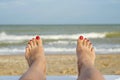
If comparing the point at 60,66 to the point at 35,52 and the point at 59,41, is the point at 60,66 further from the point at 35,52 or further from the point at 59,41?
the point at 59,41

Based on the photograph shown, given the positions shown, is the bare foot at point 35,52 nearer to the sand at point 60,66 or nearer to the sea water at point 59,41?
the sand at point 60,66

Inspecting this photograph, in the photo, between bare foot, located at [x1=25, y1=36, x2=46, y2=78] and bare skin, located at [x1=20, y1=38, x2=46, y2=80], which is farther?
bare foot, located at [x1=25, y1=36, x2=46, y2=78]

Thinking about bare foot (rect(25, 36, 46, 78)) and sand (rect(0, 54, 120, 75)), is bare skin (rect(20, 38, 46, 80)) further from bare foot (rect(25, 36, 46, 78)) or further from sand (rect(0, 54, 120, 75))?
sand (rect(0, 54, 120, 75))

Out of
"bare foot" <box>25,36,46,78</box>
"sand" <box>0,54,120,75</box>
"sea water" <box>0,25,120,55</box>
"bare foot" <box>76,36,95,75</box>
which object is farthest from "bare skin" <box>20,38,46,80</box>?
"sea water" <box>0,25,120,55</box>

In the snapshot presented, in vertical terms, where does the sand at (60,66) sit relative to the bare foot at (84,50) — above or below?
below

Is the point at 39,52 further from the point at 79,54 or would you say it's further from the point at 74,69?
the point at 74,69

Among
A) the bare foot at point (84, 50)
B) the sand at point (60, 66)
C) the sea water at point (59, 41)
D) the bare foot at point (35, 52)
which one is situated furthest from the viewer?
the sea water at point (59, 41)

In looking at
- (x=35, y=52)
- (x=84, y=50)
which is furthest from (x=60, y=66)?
(x=35, y=52)

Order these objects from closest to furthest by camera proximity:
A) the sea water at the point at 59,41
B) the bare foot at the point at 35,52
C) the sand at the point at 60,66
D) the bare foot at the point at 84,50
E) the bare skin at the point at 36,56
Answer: the bare skin at the point at 36,56 < the bare foot at the point at 35,52 < the bare foot at the point at 84,50 < the sand at the point at 60,66 < the sea water at the point at 59,41

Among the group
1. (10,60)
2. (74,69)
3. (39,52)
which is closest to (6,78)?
(39,52)

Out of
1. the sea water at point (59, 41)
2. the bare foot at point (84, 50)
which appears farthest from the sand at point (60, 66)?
the bare foot at point (84, 50)

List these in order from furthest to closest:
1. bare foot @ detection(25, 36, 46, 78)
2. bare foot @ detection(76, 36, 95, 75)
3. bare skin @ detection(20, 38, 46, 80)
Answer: bare foot @ detection(76, 36, 95, 75), bare foot @ detection(25, 36, 46, 78), bare skin @ detection(20, 38, 46, 80)

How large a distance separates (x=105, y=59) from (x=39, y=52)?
15.4 feet

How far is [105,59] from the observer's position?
23.7 feet
